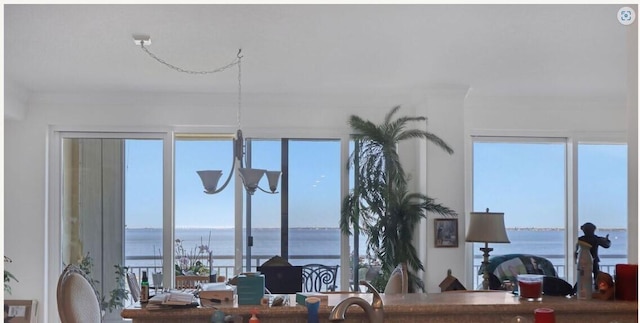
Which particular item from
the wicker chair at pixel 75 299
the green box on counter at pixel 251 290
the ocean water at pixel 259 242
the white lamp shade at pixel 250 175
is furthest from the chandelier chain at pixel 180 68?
the green box on counter at pixel 251 290

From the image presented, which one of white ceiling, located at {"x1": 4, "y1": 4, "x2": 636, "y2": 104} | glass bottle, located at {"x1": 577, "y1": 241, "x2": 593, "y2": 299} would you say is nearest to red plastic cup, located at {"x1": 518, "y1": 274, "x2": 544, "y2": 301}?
glass bottle, located at {"x1": 577, "y1": 241, "x2": 593, "y2": 299}

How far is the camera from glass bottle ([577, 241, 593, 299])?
2.45 metres

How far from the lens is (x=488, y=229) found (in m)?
5.11

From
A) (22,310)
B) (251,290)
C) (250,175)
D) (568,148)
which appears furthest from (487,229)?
(22,310)

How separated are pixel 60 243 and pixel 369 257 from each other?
2.89 metres

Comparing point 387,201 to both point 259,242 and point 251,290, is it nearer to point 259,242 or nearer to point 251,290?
point 259,242

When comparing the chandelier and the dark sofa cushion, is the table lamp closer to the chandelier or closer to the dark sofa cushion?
the chandelier

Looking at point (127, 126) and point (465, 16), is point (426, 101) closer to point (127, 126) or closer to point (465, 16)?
point (465, 16)

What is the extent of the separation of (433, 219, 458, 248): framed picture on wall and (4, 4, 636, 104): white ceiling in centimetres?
118

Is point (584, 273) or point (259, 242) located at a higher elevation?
point (584, 273)

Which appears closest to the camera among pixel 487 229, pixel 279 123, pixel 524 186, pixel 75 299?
pixel 75 299

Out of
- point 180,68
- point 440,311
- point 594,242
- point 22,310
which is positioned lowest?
point 22,310

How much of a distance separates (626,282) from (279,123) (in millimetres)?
3848

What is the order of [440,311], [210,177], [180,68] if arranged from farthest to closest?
[180,68]
[210,177]
[440,311]
